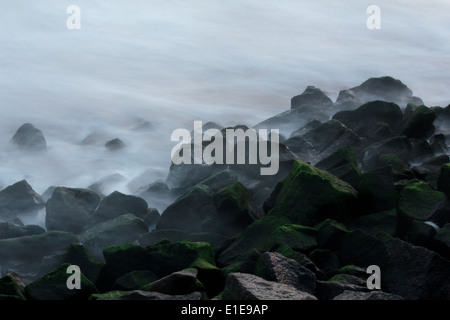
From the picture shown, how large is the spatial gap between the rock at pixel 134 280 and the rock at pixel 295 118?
3434 mm

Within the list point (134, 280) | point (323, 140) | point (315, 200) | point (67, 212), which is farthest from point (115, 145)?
point (134, 280)

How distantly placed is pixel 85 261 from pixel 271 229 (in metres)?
1.14

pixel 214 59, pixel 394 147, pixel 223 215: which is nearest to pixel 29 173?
pixel 223 215

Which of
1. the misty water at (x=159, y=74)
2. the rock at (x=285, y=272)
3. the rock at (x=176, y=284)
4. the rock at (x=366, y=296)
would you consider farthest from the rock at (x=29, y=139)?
the rock at (x=366, y=296)

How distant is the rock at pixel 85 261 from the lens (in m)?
4.18

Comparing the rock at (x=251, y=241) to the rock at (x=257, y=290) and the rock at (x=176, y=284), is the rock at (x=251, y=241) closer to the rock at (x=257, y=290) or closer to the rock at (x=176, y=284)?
the rock at (x=176, y=284)

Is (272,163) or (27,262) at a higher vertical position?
(272,163)

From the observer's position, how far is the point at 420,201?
4.38m

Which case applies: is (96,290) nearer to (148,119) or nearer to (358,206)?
(358,206)

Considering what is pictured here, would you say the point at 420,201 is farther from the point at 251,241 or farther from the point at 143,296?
the point at 143,296

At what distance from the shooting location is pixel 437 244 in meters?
3.99

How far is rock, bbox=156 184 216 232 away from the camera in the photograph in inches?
191
